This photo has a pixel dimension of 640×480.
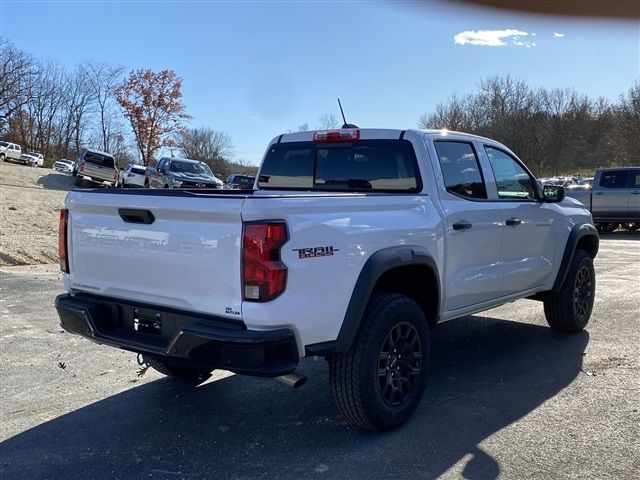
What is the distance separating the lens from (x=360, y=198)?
12.1ft

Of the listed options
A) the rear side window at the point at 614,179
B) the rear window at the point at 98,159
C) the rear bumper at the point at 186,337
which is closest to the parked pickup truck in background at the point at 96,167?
the rear window at the point at 98,159

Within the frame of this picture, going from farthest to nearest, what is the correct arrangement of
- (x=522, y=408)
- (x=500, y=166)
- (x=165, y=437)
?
1. (x=500, y=166)
2. (x=522, y=408)
3. (x=165, y=437)

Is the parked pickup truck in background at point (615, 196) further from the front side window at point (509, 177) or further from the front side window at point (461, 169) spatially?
the front side window at point (461, 169)

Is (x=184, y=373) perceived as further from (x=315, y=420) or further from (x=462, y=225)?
(x=462, y=225)

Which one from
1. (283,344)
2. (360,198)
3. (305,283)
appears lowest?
(283,344)

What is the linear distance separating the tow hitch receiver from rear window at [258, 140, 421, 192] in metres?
1.96

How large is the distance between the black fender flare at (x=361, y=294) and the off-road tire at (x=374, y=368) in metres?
0.11

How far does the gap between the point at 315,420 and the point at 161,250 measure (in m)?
1.60

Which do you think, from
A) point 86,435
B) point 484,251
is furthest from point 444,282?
point 86,435

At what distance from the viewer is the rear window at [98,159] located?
3159cm

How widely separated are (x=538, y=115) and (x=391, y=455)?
216ft

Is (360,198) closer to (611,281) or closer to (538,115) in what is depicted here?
(611,281)

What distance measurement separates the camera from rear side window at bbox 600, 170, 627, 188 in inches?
730

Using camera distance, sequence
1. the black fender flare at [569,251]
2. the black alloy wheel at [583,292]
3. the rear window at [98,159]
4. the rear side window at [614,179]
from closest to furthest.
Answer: the black fender flare at [569,251]
the black alloy wheel at [583,292]
the rear side window at [614,179]
the rear window at [98,159]
